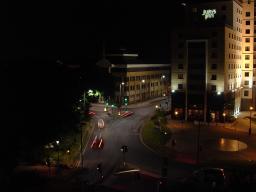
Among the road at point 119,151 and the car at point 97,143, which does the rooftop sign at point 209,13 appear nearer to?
the road at point 119,151

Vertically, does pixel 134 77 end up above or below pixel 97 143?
above

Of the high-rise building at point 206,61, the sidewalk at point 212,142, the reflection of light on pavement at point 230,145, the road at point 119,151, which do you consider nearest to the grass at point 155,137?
the sidewalk at point 212,142

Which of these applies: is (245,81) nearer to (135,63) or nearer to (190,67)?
(190,67)

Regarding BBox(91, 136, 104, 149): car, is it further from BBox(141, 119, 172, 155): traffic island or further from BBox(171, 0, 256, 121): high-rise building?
BBox(171, 0, 256, 121): high-rise building

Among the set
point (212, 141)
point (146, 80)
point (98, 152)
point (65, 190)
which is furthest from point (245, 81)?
point (65, 190)

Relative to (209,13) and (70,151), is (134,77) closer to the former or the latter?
(209,13)

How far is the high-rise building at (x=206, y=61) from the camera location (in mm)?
65500

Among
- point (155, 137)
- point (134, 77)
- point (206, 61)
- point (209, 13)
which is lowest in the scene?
point (155, 137)

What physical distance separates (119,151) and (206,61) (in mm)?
26644

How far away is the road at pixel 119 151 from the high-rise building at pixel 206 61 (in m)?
8.66

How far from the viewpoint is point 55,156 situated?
145ft

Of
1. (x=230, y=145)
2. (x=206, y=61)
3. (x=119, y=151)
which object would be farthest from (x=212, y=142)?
(x=206, y=61)

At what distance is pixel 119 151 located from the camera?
47.7 m

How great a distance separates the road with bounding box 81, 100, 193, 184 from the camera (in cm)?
4075
